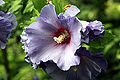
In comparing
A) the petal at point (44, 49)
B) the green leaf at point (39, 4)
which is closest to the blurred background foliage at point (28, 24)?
the green leaf at point (39, 4)

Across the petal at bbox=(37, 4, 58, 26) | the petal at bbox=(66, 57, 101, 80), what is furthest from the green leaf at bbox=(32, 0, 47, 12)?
the petal at bbox=(66, 57, 101, 80)

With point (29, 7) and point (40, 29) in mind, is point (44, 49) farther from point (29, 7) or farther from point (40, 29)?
point (29, 7)

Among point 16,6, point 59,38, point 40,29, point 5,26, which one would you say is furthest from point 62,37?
point 16,6

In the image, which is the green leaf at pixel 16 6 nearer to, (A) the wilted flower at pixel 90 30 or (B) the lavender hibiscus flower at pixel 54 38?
(B) the lavender hibiscus flower at pixel 54 38

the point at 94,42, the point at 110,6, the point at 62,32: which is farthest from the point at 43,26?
the point at 110,6

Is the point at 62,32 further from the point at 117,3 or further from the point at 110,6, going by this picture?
the point at 117,3

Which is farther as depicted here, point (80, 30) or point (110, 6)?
point (110, 6)
